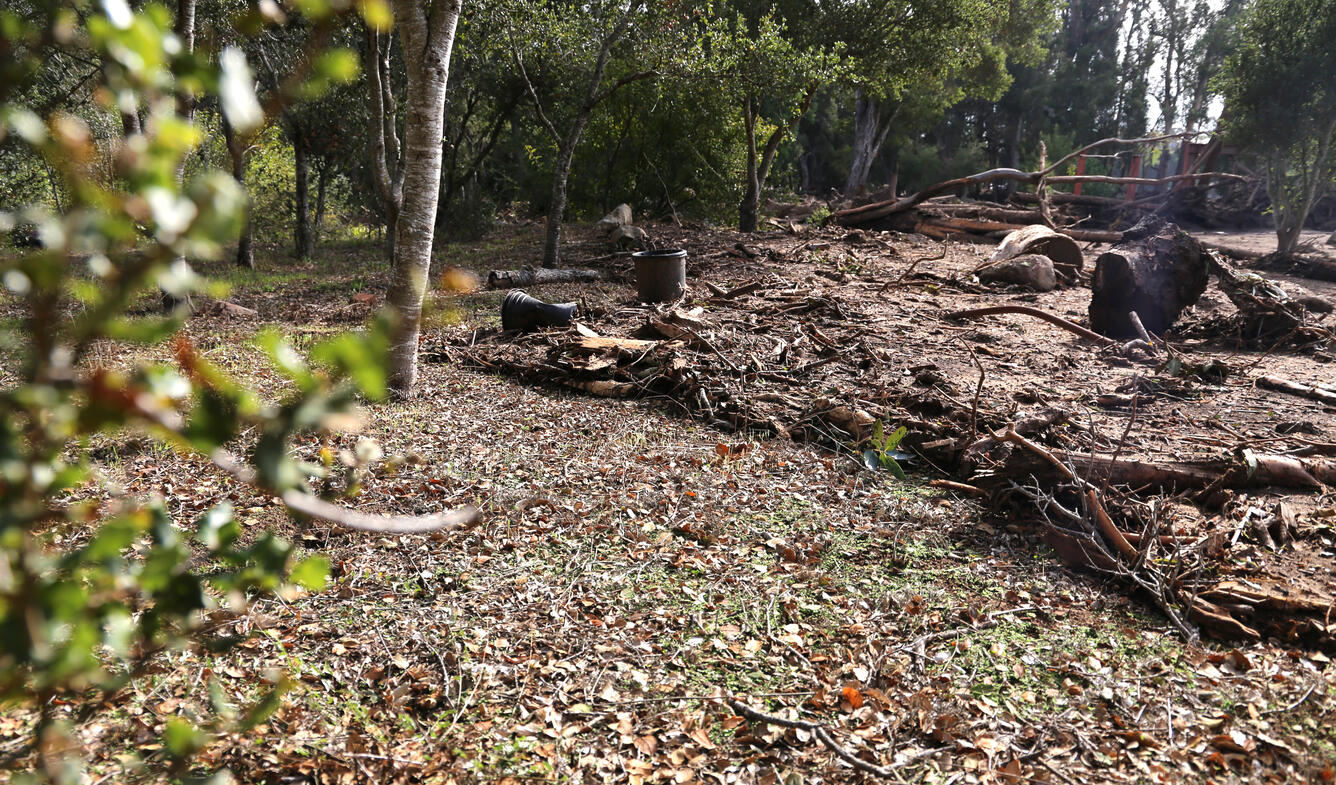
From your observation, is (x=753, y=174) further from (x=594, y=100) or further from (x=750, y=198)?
(x=594, y=100)

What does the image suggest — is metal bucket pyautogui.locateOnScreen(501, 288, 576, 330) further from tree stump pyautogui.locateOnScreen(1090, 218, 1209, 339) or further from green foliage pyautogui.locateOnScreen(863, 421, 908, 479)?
tree stump pyautogui.locateOnScreen(1090, 218, 1209, 339)

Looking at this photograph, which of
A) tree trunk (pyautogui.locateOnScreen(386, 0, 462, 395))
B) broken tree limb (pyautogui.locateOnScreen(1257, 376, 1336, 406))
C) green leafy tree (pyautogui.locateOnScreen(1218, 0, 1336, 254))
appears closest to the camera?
tree trunk (pyautogui.locateOnScreen(386, 0, 462, 395))

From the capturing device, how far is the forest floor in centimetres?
250

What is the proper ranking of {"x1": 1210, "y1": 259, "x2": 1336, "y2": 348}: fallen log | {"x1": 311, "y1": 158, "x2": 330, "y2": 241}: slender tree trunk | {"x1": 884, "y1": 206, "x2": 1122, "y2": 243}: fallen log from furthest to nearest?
1. {"x1": 311, "y1": 158, "x2": 330, "y2": 241}: slender tree trunk
2. {"x1": 884, "y1": 206, "x2": 1122, "y2": 243}: fallen log
3. {"x1": 1210, "y1": 259, "x2": 1336, "y2": 348}: fallen log

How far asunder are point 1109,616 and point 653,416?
10.9 ft

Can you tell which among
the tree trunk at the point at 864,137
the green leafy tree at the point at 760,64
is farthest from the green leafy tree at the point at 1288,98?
the tree trunk at the point at 864,137


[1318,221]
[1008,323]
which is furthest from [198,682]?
[1318,221]

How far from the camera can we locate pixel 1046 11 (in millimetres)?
25422

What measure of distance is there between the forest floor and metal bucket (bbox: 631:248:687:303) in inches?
133

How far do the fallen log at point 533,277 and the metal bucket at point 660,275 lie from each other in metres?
2.52

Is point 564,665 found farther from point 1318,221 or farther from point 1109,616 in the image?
point 1318,221

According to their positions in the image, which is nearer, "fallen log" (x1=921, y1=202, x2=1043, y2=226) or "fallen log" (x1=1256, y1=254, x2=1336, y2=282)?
"fallen log" (x1=1256, y1=254, x2=1336, y2=282)

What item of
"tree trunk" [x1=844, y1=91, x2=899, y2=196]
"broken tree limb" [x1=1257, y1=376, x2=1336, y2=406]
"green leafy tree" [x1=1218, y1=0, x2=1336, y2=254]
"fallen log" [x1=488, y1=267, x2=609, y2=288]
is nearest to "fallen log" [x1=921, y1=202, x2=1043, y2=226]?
"green leafy tree" [x1=1218, y1=0, x2=1336, y2=254]

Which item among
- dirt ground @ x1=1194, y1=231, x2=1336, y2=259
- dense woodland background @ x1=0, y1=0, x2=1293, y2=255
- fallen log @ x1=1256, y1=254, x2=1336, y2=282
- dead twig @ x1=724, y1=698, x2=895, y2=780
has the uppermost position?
dense woodland background @ x1=0, y1=0, x2=1293, y2=255
